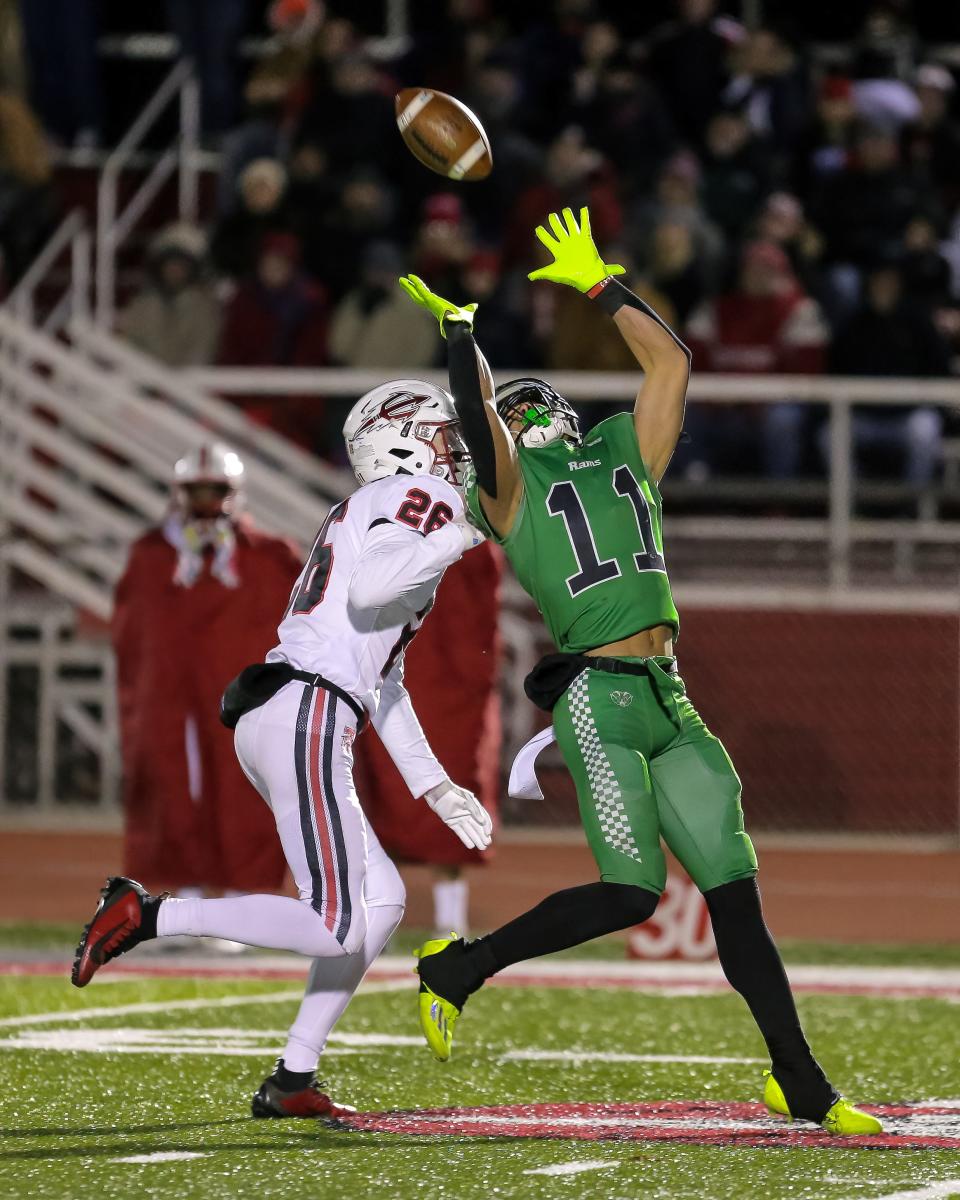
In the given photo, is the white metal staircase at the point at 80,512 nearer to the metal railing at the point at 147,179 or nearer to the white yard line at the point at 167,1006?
the metal railing at the point at 147,179

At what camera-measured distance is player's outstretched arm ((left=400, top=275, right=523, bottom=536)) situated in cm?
552

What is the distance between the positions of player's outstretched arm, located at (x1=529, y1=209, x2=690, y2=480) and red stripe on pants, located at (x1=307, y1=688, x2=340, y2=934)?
987 mm

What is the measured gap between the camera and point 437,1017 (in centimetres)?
558

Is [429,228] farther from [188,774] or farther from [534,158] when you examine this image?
[188,774]

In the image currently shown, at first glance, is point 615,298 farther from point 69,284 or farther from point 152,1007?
point 69,284

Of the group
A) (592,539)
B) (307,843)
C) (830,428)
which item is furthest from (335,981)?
(830,428)

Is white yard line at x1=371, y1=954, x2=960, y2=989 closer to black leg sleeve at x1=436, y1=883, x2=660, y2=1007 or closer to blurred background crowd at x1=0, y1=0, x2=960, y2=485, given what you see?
black leg sleeve at x1=436, y1=883, x2=660, y2=1007

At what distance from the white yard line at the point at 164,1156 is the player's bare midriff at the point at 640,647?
140 centimetres

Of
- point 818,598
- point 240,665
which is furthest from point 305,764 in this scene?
point 818,598

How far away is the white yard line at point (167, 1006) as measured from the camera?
7598 mm

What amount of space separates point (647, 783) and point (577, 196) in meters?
9.46

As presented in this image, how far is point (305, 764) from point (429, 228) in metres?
8.80

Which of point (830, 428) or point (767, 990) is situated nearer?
point (767, 990)

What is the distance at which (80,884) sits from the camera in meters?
11.7
